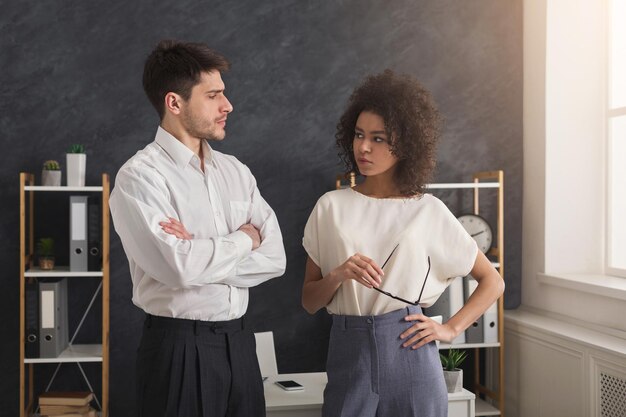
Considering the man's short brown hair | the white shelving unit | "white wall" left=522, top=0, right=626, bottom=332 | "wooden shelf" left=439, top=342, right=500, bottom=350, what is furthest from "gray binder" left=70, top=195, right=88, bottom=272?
"white wall" left=522, top=0, right=626, bottom=332

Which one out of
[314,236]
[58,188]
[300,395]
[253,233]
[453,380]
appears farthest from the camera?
[58,188]

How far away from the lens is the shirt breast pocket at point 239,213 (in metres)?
2.37

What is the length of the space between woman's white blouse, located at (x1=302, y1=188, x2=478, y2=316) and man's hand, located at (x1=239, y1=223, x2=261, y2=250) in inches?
7.1

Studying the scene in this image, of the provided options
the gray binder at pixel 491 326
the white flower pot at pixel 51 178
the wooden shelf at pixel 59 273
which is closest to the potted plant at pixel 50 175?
the white flower pot at pixel 51 178

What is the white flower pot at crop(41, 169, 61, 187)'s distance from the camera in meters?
3.72

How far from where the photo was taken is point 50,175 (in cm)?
372

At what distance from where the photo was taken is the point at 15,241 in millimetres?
3916

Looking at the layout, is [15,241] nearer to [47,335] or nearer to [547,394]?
[47,335]

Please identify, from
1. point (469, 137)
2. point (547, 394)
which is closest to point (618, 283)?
point (547, 394)

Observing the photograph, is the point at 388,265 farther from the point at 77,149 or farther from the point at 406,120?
the point at 77,149

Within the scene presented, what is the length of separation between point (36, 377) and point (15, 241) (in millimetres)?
717

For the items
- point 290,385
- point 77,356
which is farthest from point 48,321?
point 290,385

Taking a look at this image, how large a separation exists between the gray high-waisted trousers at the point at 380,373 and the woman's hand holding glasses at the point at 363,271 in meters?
0.13

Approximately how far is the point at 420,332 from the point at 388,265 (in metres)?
0.21
